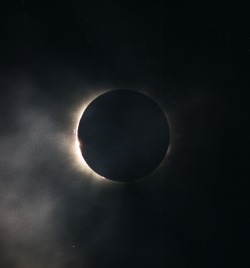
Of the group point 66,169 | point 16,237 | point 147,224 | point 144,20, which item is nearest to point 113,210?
point 147,224

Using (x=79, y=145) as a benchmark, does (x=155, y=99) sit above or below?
above

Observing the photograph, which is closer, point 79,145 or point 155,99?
point 79,145

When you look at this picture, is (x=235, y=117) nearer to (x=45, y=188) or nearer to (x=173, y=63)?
(x=173, y=63)

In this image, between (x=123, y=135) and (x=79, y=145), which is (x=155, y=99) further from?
(x=79, y=145)

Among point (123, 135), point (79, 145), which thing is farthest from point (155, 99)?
point (79, 145)

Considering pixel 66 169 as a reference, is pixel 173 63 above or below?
above

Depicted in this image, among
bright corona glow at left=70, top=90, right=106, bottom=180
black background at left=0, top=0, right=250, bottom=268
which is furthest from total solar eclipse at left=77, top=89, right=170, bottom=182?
black background at left=0, top=0, right=250, bottom=268
